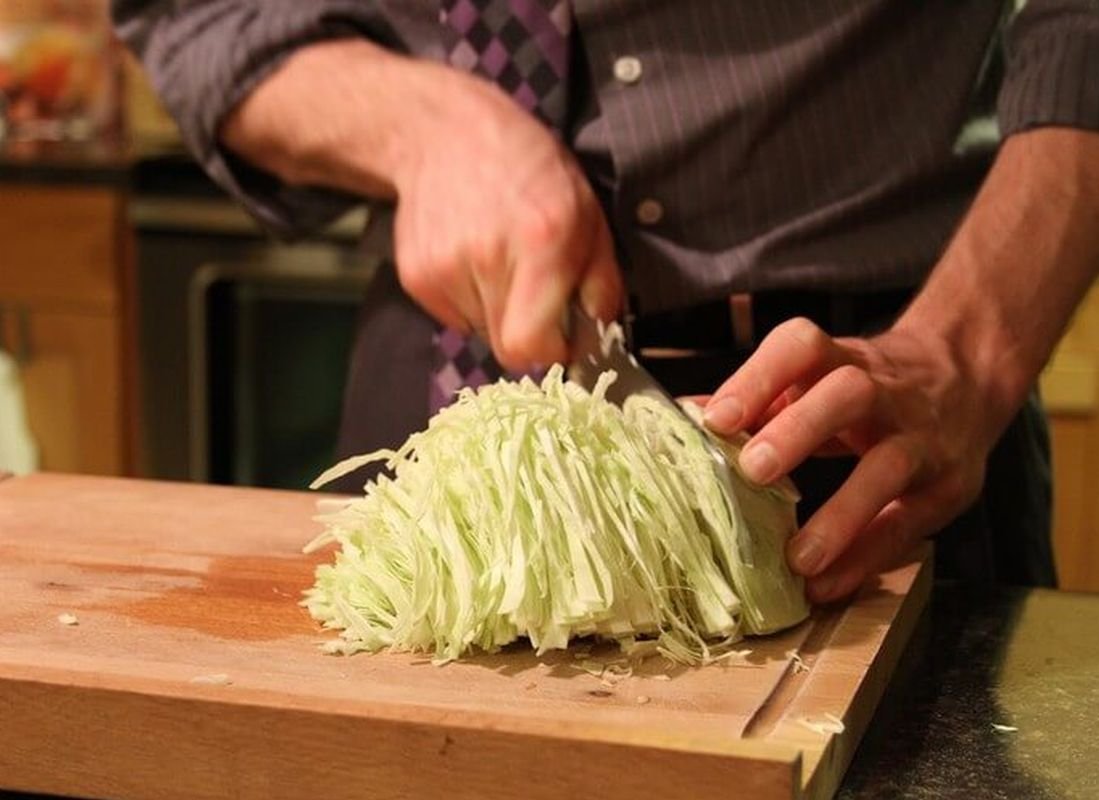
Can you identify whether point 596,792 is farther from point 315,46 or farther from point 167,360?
point 167,360

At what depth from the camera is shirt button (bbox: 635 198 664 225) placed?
144 centimetres

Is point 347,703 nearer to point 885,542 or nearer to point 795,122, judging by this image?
point 885,542

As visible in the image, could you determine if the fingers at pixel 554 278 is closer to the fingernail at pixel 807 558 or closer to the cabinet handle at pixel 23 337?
the fingernail at pixel 807 558

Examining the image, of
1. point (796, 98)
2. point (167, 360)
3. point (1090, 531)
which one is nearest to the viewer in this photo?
point (796, 98)

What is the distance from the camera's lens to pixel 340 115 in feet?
4.91

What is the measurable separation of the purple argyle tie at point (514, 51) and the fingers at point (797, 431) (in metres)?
0.41

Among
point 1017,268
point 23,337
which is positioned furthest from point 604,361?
point 23,337

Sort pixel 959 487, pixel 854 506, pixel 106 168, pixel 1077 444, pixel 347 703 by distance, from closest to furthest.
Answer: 1. pixel 347 703
2. pixel 854 506
3. pixel 959 487
4. pixel 1077 444
5. pixel 106 168

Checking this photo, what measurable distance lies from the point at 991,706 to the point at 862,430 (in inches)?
8.9

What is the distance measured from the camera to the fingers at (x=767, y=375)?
1.14m

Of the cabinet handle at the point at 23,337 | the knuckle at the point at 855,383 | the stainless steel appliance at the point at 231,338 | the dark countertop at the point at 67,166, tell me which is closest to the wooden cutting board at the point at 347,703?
the knuckle at the point at 855,383

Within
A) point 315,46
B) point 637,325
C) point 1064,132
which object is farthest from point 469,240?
point 1064,132

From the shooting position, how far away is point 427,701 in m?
0.96

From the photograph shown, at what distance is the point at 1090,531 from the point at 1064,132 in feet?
4.52
